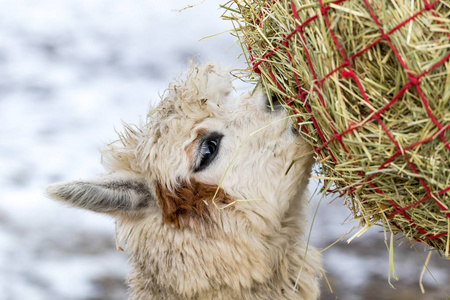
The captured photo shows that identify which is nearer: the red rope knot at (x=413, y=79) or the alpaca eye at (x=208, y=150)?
the red rope knot at (x=413, y=79)

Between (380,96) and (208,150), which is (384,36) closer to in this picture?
(380,96)

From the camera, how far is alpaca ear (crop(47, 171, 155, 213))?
7.59 feet

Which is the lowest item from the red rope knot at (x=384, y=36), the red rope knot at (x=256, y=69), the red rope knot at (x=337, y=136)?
the red rope knot at (x=337, y=136)

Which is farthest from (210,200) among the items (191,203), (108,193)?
(108,193)

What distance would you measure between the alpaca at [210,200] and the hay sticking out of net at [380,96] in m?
0.50

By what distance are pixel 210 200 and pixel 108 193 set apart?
0.50 m

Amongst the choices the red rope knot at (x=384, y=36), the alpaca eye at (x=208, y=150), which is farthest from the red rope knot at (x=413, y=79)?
the alpaca eye at (x=208, y=150)

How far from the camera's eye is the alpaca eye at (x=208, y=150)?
2.59 m

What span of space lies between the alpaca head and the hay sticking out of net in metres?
0.43

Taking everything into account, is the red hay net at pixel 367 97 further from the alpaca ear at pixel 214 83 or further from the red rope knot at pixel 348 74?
the alpaca ear at pixel 214 83

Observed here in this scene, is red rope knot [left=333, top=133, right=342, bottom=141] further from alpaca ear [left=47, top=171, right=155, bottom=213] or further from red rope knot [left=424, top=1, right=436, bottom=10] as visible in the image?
alpaca ear [left=47, top=171, right=155, bottom=213]

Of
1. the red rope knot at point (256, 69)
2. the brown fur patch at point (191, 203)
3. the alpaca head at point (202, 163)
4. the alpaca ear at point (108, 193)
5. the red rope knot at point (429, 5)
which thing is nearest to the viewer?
the red rope knot at point (429, 5)

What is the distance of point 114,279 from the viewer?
5754mm

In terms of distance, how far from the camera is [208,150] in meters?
2.59
